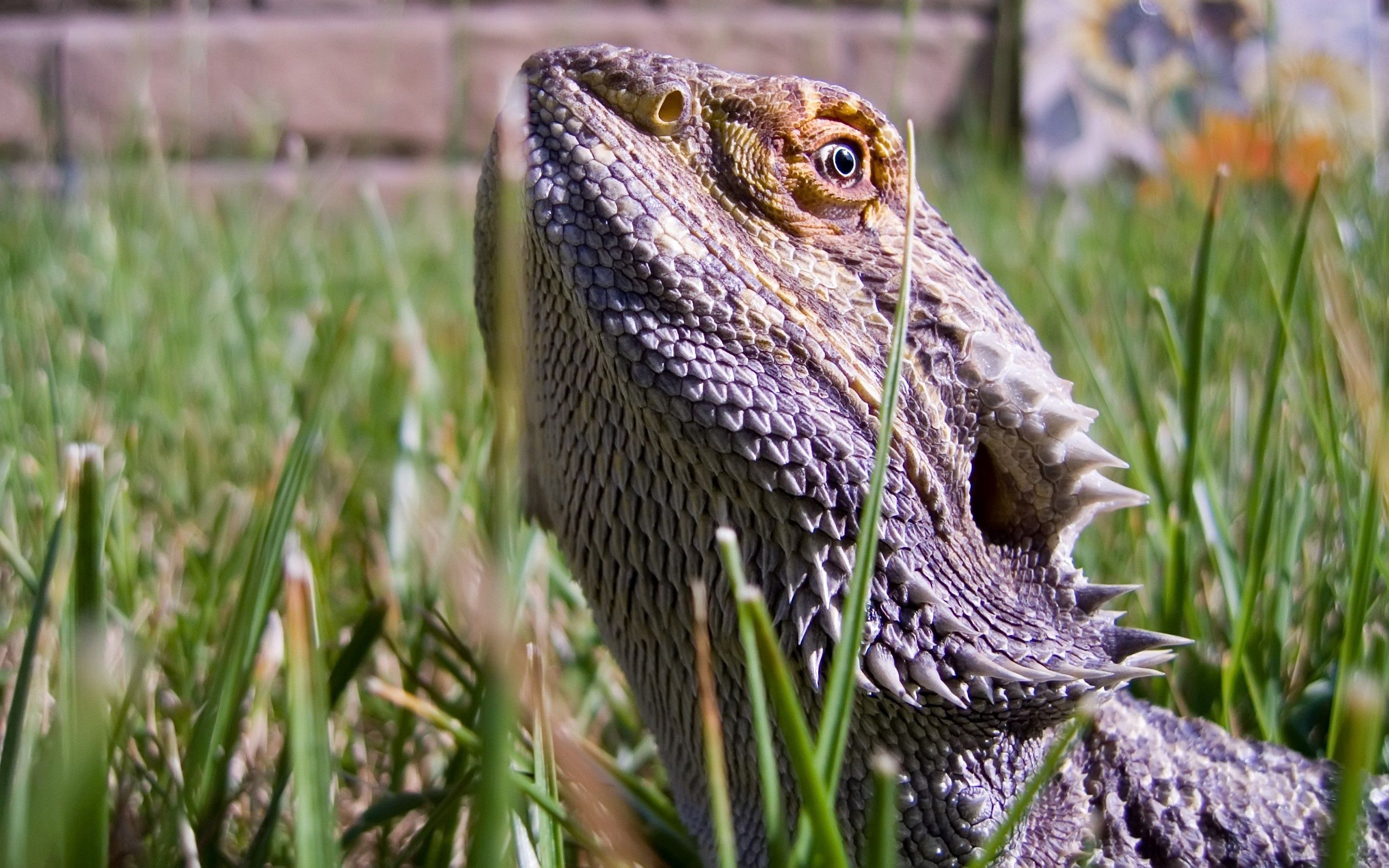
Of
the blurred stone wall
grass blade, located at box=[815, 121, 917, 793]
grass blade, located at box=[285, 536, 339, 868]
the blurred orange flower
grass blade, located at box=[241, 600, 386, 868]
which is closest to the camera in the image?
grass blade, located at box=[285, 536, 339, 868]

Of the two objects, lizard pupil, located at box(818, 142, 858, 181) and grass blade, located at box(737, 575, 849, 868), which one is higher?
lizard pupil, located at box(818, 142, 858, 181)

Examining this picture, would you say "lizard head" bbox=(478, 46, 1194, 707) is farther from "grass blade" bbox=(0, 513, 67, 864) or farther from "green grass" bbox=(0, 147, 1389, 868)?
"grass blade" bbox=(0, 513, 67, 864)

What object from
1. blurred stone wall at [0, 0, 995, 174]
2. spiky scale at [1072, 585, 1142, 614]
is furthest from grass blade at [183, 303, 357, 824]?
blurred stone wall at [0, 0, 995, 174]

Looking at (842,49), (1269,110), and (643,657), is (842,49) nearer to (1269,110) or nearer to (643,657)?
(1269,110)

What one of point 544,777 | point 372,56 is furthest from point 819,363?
point 372,56

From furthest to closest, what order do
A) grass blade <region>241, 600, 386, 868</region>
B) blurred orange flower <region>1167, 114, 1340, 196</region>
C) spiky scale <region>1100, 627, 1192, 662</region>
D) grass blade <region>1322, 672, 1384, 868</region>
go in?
1. blurred orange flower <region>1167, 114, 1340, 196</region>
2. grass blade <region>241, 600, 386, 868</region>
3. spiky scale <region>1100, 627, 1192, 662</region>
4. grass blade <region>1322, 672, 1384, 868</region>

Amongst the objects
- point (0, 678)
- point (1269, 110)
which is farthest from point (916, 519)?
point (1269, 110)

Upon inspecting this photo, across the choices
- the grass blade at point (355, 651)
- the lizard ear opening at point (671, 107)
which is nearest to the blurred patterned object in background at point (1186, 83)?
the lizard ear opening at point (671, 107)
